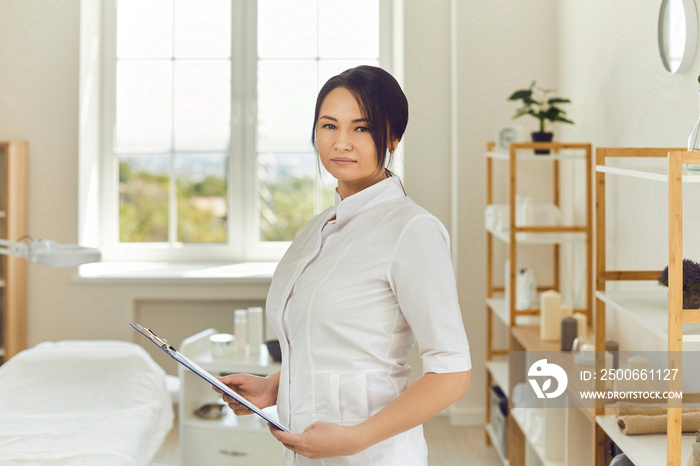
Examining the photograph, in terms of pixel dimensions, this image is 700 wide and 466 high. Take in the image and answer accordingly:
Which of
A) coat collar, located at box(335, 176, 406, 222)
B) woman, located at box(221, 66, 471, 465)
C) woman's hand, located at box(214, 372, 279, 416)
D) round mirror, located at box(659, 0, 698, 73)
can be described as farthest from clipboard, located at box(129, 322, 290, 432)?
round mirror, located at box(659, 0, 698, 73)

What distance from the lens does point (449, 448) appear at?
12.2 feet

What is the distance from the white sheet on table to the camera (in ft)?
8.01

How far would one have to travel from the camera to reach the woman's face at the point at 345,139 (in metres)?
1.20

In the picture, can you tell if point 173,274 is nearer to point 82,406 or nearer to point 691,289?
point 82,406

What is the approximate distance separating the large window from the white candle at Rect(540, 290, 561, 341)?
1.84m

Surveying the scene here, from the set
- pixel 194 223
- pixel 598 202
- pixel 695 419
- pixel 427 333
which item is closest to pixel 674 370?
pixel 695 419

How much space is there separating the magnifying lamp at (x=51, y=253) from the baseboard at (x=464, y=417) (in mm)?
2572

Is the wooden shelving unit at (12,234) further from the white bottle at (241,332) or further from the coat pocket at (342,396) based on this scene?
the coat pocket at (342,396)

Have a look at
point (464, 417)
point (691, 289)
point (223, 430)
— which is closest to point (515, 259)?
point (464, 417)

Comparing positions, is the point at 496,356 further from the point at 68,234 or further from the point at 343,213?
the point at 343,213

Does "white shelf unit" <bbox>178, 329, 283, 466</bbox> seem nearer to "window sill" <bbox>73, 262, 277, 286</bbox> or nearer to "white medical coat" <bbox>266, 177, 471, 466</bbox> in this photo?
"window sill" <bbox>73, 262, 277, 286</bbox>

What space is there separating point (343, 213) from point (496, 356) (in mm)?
3013

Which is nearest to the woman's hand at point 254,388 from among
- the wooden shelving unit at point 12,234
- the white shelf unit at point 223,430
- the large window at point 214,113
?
the white shelf unit at point 223,430

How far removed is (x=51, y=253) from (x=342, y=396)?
1.07 m
